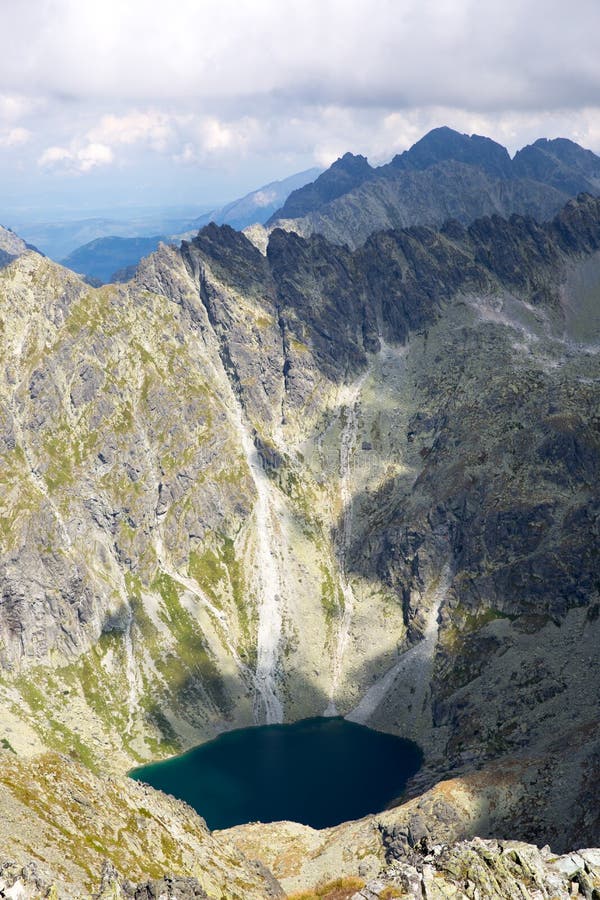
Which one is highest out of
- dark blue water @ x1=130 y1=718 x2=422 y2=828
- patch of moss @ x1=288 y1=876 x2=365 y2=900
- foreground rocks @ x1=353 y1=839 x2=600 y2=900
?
foreground rocks @ x1=353 y1=839 x2=600 y2=900

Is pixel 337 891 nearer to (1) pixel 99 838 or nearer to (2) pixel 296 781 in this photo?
(1) pixel 99 838

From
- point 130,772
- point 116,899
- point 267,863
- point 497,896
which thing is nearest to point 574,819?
point 267,863

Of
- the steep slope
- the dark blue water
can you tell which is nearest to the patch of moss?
the steep slope

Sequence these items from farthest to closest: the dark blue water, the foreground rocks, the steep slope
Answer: the dark blue water → the steep slope → the foreground rocks

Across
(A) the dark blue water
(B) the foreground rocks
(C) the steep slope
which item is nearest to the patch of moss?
(B) the foreground rocks

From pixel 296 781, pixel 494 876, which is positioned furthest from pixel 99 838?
pixel 296 781

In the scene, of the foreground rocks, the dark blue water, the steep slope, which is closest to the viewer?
the foreground rocks

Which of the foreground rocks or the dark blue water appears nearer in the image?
the foreground rocks

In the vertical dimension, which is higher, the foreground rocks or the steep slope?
the foreground rocks

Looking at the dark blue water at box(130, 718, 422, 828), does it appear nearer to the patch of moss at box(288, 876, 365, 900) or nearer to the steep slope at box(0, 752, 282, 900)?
the steep slope at box(0, 752, 282, 900)
